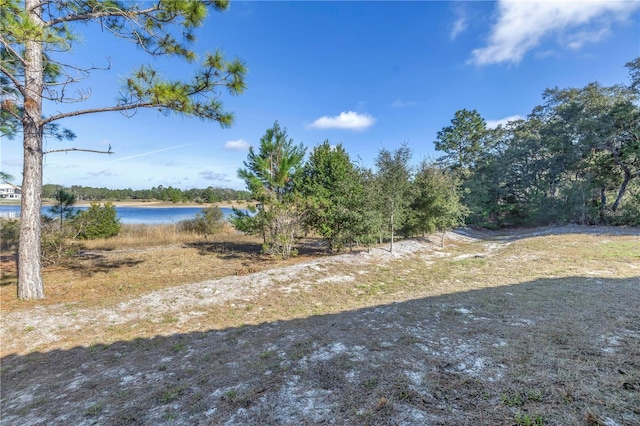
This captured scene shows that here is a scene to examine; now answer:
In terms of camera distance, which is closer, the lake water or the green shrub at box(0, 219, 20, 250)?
the green shrub at box(0, 219, 20, 250)

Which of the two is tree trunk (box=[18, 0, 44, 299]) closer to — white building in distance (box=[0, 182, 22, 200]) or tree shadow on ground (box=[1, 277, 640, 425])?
white building in distance (box=[0, 182, 22, 200])

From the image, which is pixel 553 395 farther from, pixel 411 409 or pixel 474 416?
pixel 411 409

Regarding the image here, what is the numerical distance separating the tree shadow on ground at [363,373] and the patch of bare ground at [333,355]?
15 mm

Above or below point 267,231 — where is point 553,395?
below

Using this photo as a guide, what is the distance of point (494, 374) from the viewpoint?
7.78 ft

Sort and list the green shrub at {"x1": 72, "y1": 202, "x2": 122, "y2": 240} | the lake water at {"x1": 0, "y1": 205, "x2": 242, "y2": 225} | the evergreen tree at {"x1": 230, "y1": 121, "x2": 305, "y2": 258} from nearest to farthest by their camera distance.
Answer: the evergreen tree at {"x1": 230, "y1": 121, "x2": 305, "y2": 258}, the lake water at {"x1": 0, "y1": 205, "x2": 242, "y2": 225}, the green shrub at {"x1": 72, "y1": 202, "x2": 122, "y2": 240}

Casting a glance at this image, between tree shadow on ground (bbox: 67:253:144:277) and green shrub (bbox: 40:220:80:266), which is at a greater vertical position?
green shrub (bbox: 40:220:80:266)

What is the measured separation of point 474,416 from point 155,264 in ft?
28.9

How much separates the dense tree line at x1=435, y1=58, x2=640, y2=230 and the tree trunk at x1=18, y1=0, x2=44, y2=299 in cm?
1831

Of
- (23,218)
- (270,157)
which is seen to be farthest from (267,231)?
(23,218)

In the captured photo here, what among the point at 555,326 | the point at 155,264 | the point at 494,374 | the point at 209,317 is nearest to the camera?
the point at 494,374

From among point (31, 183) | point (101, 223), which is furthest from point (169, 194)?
point (31, 183)

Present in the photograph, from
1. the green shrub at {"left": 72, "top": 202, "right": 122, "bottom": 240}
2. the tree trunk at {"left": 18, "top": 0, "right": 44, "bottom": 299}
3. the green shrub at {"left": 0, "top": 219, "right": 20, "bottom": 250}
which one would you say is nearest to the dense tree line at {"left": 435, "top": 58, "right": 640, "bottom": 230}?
the tree trunk at {"left": 18, "top": 0, "right": 44, "bottom": 299}

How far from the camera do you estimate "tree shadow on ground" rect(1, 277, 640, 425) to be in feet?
6.57
